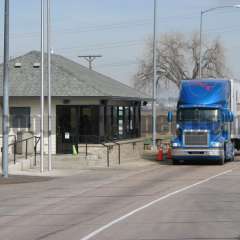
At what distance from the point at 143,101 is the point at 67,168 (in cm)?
1872

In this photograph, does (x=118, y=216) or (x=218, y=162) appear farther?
(x=218, y=162)

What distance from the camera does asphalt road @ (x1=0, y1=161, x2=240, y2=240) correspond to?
41.3ft

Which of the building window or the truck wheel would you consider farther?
the building window

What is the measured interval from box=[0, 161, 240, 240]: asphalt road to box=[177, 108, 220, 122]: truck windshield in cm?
759

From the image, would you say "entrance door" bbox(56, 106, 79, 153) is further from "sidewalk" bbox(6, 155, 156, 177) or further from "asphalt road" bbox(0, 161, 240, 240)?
"asphalt road" bbox(0, 161, 240, 240)

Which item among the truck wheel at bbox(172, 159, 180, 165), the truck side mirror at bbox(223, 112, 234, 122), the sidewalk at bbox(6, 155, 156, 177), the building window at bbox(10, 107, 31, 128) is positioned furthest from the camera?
the building window at bbox(10, 107, 31, 128)

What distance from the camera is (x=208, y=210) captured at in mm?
15914

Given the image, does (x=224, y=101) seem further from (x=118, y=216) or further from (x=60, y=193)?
(x=118, y=216)

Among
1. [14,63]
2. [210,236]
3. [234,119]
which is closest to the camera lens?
[210,236]

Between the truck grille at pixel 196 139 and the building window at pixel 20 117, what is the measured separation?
9080 mm

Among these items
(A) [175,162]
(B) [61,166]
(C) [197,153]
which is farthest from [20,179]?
(A) [175,162]

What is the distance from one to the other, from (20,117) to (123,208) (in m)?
23.1

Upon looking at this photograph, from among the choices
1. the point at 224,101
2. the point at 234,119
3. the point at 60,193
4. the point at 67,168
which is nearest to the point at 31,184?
the point at 60,193

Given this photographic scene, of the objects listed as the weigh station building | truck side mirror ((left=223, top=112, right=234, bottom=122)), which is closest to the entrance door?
the weigh station building
